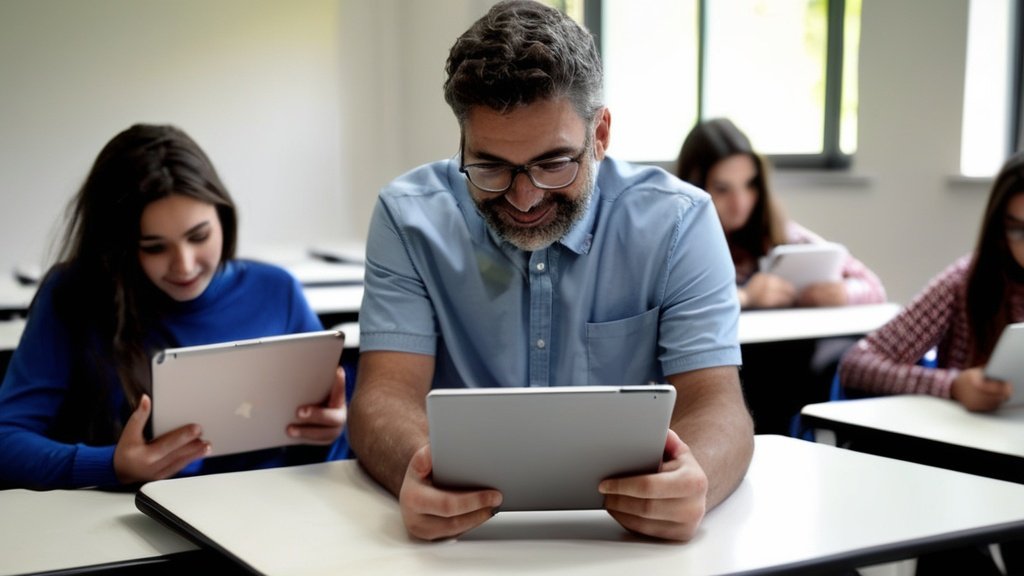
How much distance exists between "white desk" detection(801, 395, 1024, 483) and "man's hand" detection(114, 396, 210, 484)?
1076 mm

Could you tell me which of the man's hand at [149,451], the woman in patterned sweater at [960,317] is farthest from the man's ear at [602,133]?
the woman in patterned sweater at [960,317]

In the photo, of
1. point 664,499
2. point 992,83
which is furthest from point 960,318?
point 992,83

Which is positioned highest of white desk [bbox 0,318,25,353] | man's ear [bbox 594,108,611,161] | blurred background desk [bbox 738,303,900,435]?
man's ear [bbox 594,108,611,161]

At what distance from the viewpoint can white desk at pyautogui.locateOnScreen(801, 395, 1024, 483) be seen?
1758mm

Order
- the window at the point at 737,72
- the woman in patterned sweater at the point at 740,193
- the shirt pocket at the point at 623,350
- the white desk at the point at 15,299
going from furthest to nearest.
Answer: the window at the point at 737,72 → the woman in patterned sweater at the point at 740,193 → the white desk at the point at 15,299 → the shirt pocket at the point at 623,350

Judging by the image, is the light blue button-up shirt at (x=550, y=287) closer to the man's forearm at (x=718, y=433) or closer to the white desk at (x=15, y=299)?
the man's forearm at (x=718, y=433)

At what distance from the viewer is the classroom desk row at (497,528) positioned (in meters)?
1.18

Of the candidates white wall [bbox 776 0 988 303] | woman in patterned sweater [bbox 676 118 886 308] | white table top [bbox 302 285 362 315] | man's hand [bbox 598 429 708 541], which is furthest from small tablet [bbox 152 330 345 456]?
white wall [bbox 776 0 988 303]

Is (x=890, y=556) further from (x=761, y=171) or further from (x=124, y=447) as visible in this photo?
(x=761, y=171)

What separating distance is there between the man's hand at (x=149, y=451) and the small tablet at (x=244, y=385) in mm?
19

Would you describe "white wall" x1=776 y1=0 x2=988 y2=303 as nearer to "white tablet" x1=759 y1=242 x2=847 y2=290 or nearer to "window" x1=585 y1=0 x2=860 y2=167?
"window" x1=585 y1=0 x2=860 y2=167

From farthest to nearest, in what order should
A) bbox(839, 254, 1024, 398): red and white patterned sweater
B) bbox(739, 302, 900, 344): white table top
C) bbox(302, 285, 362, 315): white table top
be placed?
bbox(302, 285, 362, 315): white table top
bbox(739, 302, 900, 344): white table top
bbox(839, 254, 1024, 398): red and white patterned sweater

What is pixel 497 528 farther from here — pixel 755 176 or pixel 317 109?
pixel 317 109

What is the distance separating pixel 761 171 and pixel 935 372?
1.34 meters
